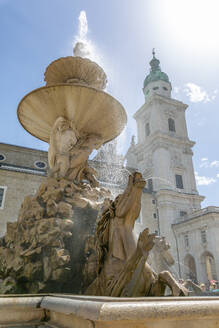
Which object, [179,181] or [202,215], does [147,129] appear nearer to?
[179,181]

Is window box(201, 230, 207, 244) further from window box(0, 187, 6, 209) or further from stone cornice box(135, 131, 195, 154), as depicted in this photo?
window box(0, 187, 6, 209)

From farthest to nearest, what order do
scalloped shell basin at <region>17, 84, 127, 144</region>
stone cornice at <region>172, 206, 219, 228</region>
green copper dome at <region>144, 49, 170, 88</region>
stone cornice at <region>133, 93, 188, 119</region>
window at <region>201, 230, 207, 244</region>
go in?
green copper dome at <region>144, 49, 170, 88</region> → stone cornice at <region>133, 93, 188, 119</region> → window at <region>201, 230, 207, 244</region> → stone cornice at <region>172, 206, 219, 228</region> → scalloped shell basin at <region>17, 84, 127, 144</region>

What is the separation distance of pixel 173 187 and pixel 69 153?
27703 mm

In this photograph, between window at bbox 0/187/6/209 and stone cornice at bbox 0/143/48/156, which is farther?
stone cornice at bbox 0/143/48/156

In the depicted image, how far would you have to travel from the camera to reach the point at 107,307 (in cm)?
129

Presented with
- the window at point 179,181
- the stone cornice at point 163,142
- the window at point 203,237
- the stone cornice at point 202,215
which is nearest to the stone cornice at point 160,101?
the stone cornice at point 163,142

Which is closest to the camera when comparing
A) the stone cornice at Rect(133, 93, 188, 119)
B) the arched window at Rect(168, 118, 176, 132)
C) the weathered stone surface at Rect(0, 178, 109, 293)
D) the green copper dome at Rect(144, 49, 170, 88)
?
the weathered stone surface at Rect(0, 178, 109, 293)

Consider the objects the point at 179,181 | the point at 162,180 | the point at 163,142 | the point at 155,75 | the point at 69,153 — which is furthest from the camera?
the point at 155,75

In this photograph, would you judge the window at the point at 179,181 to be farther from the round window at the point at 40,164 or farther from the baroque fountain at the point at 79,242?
the baroque fountain at the point at 79,242

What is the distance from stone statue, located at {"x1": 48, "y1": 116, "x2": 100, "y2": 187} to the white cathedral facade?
18.3 metres

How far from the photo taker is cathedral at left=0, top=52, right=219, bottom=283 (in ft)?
69.8

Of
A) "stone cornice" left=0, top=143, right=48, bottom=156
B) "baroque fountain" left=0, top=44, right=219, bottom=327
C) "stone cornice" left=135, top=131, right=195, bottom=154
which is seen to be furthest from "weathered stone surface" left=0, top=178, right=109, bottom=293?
"stone cornice" left=135, top=131, right=195, bottom=154

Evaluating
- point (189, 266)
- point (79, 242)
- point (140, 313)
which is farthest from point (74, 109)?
point (189, 266)

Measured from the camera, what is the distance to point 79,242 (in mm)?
4590
